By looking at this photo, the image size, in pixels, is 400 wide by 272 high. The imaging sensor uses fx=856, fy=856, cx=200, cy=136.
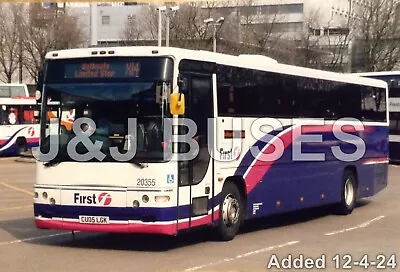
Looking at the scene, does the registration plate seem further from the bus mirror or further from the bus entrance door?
the bus mirror

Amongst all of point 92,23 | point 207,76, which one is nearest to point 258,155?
point 207,76

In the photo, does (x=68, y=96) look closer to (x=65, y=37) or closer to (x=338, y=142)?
(x=338, y=142)

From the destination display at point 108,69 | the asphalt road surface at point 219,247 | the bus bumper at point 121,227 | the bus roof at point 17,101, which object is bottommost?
the asphalt road surface at point 219,247

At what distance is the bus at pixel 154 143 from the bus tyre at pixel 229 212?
0.02m

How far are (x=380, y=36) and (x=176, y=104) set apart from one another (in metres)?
47.4

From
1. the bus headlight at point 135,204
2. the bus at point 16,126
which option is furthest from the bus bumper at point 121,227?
the bus at point 16,126

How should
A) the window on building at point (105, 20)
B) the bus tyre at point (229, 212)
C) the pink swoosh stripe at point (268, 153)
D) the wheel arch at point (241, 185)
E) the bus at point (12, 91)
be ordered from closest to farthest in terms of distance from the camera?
the bus tyre at point (229, 212), the wheel arch at point (241, 185), the pink swoosh stripe at point (268, 153), the bus at point (12, 91), the window on building at point (105, 20)

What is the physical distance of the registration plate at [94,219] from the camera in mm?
13117

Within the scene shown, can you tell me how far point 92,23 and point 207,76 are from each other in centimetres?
1495

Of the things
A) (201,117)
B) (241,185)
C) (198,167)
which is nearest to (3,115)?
(241,185)

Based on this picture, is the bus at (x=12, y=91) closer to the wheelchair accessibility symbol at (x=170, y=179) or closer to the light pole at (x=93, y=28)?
the light pole at (x=93, y=28)

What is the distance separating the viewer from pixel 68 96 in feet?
44.8

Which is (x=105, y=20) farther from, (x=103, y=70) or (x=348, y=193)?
(x=103, y=70)

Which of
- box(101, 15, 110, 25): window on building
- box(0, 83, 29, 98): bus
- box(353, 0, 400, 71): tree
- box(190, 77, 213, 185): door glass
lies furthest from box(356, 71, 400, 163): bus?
box(101, 15, 110, 25): window on building
